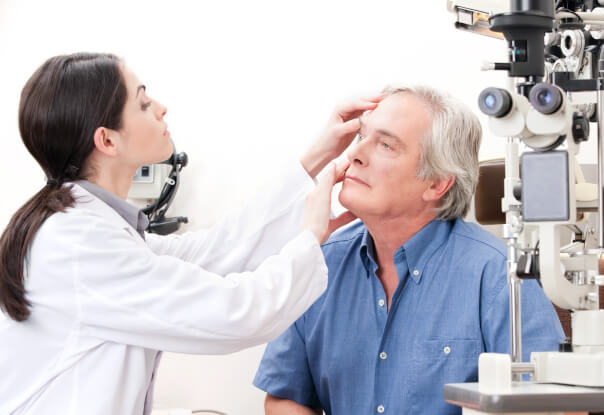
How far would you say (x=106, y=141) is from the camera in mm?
1432

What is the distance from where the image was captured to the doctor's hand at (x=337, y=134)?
1.67 m

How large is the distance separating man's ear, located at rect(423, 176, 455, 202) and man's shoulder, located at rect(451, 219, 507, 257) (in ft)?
0.27

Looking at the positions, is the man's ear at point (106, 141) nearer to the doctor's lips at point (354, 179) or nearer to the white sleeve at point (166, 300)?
the white sleeve at point (166, 300)

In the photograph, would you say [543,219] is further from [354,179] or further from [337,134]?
[337,134]

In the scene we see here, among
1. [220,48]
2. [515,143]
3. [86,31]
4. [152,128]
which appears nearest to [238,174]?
[220,48]

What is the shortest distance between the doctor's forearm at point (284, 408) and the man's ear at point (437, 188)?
0.53 metres

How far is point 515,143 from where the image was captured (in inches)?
44.9

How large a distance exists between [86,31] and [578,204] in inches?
85.5

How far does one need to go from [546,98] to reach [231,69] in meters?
1.80

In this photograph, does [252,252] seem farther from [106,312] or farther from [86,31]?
[86,31]

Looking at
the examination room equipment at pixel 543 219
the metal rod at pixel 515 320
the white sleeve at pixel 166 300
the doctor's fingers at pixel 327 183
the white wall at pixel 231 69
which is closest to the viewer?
the examination room equipment at pixel 543 219

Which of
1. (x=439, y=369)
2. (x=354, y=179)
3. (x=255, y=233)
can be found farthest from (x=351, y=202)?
(x=439, y=369)

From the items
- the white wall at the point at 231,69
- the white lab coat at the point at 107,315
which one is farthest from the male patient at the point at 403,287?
the white wall at the point at 231,69

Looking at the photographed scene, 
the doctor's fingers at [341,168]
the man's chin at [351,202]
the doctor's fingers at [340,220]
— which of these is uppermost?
the doctor's fingers at [341,168]
